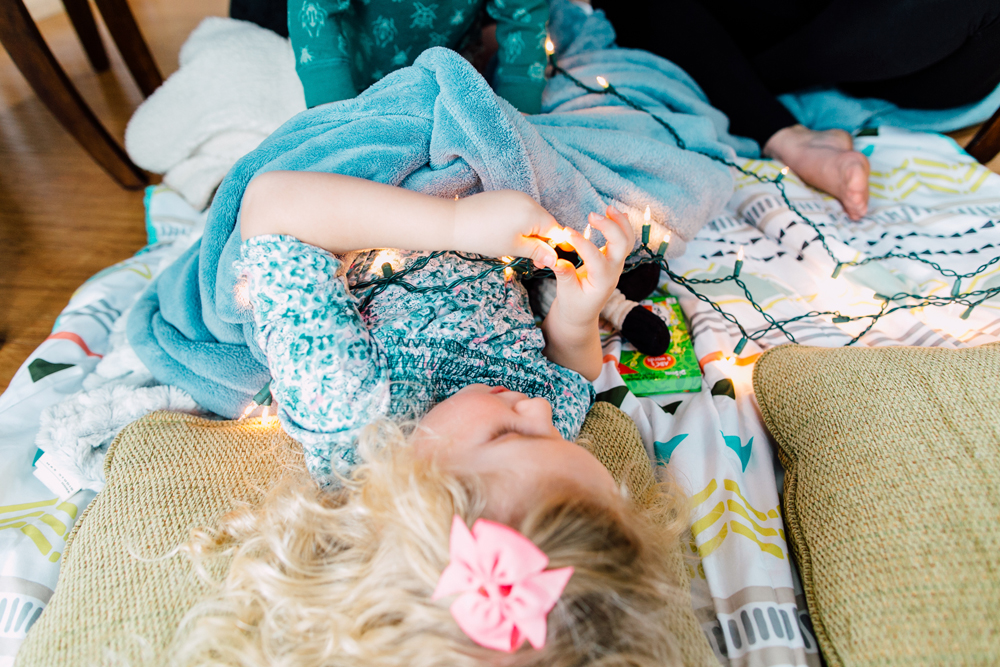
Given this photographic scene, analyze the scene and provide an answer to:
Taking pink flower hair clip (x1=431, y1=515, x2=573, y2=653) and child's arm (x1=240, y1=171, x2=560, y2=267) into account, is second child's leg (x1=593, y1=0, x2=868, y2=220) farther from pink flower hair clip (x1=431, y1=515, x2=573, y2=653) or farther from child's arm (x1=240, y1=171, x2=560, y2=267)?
pink flower hair clip (x1=431, y1=515, x2=573, y2=653)

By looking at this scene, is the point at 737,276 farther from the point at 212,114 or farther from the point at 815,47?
the point at 212,114

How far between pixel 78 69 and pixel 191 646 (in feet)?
7.04

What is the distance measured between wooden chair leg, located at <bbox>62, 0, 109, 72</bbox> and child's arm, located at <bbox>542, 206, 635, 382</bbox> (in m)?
1.90

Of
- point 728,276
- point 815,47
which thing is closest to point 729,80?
point 815,47

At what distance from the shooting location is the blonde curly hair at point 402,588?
1.59 ft

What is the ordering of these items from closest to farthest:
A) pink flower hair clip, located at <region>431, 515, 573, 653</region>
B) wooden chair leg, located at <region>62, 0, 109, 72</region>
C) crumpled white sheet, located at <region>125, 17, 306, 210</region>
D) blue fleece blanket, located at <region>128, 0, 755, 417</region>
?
pink flower hair clip, located at <region>431, 515, 573, 653</region>, blue fleece blanket, located at <region>128, 0, 755, 417</region>, crumpled white sheet, located at <region>125, 17, 306, 210</region>, wooden chair leg, located at <region>62, 0, 109, 72</region>

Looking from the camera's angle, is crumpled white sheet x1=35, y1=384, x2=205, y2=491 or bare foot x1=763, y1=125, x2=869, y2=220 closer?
crumpled white sheet x1=35, y1=384, x2=205, y2=491

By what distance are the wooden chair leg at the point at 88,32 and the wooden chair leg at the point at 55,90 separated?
71 centimetres

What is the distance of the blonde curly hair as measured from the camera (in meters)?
0.48

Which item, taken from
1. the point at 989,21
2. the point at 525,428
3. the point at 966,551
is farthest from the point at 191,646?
the point at 989,21

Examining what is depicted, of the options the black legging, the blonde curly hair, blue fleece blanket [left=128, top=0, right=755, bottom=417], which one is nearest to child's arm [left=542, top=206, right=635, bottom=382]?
blue fleece blanket [left=128, top=0, right=755, bottom=417]

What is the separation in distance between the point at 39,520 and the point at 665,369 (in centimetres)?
90

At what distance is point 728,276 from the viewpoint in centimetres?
97

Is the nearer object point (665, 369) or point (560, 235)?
point (560, 235)
